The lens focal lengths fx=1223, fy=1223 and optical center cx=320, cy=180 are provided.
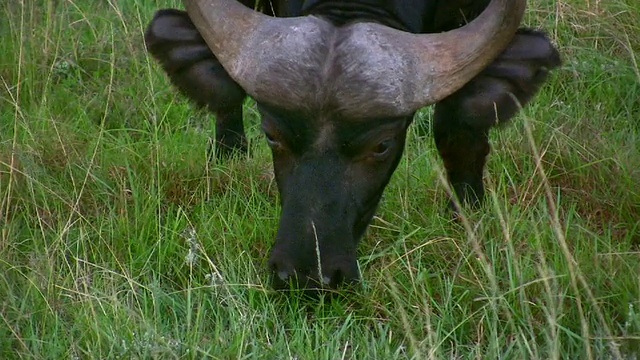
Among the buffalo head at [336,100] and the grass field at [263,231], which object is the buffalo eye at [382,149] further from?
the grass field at [263,231]

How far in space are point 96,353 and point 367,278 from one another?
1.24 meters

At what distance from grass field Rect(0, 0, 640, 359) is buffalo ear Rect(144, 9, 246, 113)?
602 mm

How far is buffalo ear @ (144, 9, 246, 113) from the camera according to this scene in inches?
216

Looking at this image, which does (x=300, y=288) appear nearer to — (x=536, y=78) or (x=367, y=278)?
(x=367, y=278)

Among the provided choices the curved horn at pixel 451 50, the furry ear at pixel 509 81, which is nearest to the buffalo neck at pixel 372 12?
the curved horn at pixel 451 50

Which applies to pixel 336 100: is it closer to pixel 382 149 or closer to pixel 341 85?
pixel 341 85

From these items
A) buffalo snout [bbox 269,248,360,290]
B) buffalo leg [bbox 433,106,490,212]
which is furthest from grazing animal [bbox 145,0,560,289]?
buffalo leg [bbox 433,106,490,212]

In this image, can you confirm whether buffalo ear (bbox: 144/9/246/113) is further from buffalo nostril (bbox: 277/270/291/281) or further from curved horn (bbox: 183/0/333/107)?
buffalo nostril (bbox: 277/270/291/281)

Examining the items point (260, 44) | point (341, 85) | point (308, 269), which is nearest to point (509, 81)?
point (341, 85)

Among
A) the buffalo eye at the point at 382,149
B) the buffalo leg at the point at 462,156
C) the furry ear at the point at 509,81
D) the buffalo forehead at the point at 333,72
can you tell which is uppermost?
the buffalo forehead at the point at 333,72

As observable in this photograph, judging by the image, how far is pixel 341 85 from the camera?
485 cm

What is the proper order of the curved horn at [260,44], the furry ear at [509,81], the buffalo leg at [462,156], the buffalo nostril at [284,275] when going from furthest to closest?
the buffalo leg at [462,156] < the furry ear at [509,81] < the curved horn at [260,44] < the buffalo nostril at [284,275]

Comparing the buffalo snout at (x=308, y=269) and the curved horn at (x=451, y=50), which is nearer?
the buffalo snout at (x=308, y=269)

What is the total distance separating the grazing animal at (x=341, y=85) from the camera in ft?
15.9
